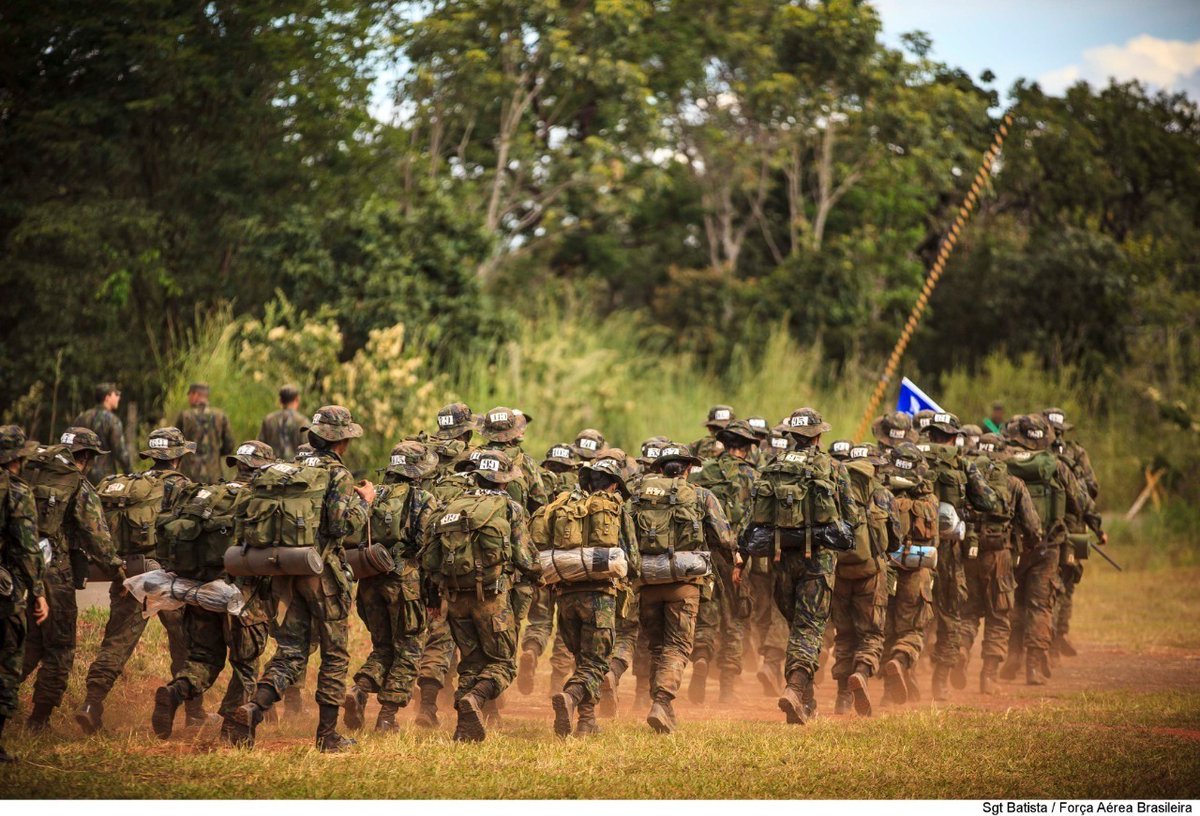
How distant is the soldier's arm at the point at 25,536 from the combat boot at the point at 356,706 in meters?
2.66

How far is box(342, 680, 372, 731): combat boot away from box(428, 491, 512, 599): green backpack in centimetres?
146

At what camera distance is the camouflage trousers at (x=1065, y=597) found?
17094mm

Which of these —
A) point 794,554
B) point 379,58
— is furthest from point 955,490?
point 379,58

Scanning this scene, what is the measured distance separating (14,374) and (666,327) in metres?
14.8

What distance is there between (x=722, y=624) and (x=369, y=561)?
14.3 feet

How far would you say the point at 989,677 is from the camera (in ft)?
49.9

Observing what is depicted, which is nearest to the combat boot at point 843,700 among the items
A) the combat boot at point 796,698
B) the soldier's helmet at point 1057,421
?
the combat boot at point 796,698

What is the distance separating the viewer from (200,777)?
951cm

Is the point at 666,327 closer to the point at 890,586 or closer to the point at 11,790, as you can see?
the point at 890,586

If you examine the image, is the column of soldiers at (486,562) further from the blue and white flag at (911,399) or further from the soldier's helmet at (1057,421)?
the blue and white flag at (911,399)

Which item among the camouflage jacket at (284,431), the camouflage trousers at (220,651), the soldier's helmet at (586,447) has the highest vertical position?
the soldier's helmet at (586,447)

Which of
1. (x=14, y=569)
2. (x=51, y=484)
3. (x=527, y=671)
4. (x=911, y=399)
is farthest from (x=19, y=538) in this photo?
(x=911, y=399)

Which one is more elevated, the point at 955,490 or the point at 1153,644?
the point at 955,490

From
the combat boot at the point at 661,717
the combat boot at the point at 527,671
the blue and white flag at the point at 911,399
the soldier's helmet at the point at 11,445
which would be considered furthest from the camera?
the blue and white flag at the point at 911,399
